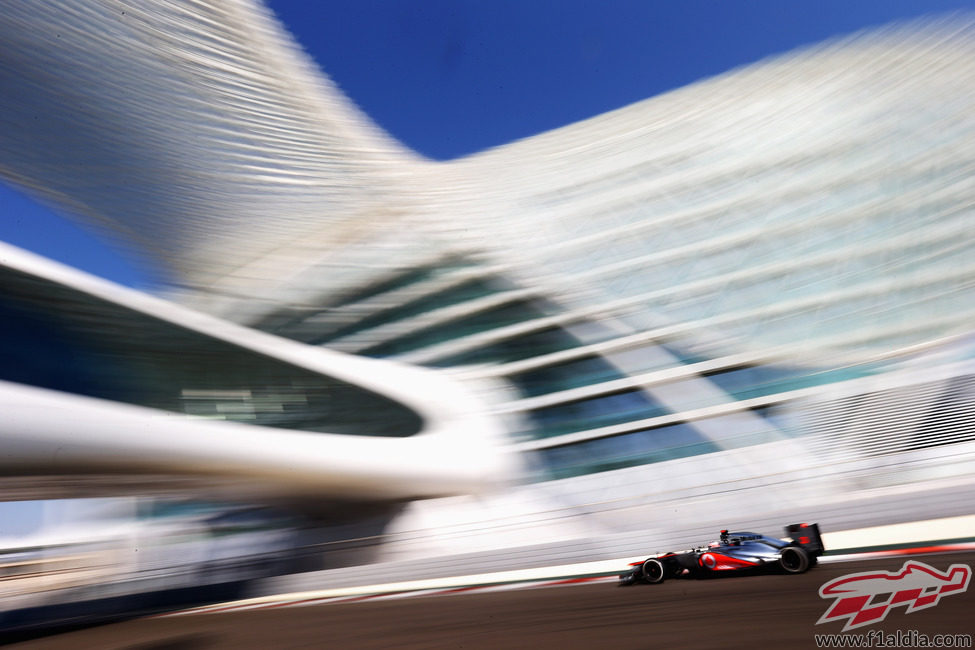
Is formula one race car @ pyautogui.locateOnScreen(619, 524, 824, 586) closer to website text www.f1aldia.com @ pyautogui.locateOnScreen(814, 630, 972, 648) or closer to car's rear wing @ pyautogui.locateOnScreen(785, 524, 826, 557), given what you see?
car's rear wing @ pyautogui.locateOnScreen(785, 524, 826, 557)

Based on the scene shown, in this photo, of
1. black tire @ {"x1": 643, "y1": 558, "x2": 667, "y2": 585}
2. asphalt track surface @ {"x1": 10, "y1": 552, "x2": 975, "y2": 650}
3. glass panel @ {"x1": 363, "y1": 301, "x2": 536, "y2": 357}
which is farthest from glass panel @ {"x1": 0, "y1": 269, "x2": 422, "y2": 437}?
black tire @ {"x1": 643, "y1": 558, "x2": 667, "y2": 585}

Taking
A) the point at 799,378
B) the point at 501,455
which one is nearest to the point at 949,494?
the point at 799,378

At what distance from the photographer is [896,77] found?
1956 cm

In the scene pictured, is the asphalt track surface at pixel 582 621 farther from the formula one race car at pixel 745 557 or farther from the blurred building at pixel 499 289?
the blurred building at pixel 499 289

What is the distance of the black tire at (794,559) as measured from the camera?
6.24 m

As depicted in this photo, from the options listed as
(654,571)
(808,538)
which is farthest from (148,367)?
(808,538)

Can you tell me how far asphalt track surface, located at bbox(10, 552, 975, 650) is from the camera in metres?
3.90

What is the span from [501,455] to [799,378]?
21.8 feet

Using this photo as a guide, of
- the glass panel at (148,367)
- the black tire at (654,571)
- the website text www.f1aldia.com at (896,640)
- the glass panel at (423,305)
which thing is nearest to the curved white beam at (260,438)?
the glass panel at (148,367)

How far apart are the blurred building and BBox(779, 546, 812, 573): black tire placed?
644 cm

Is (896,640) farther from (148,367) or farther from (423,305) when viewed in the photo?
(423,305)

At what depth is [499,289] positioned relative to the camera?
1845cm

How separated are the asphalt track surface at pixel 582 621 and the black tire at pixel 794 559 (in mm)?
85

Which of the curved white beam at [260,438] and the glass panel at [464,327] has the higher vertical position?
the glass panel at [464,327]
